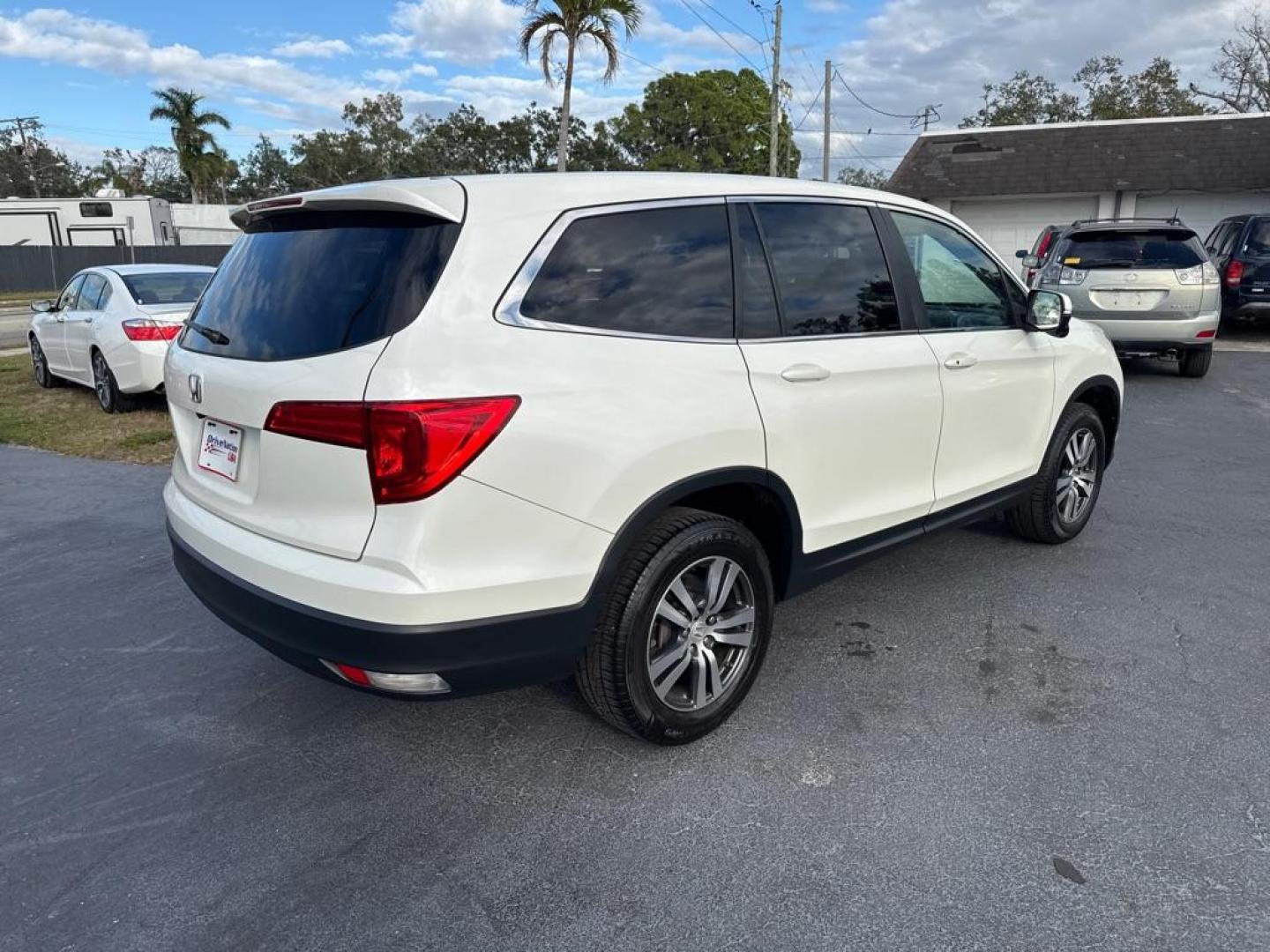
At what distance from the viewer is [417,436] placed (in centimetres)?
224

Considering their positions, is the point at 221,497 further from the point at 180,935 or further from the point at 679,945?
the point at 679,945

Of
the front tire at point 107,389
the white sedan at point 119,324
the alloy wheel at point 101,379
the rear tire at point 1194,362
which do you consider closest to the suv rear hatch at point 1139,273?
the rear tire at point 1194,362

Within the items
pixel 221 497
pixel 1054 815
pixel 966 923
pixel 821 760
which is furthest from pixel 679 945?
pixel 221 497

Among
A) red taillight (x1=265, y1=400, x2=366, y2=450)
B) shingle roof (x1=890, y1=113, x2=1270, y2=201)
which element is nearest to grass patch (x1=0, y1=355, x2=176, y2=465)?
red taillight (x1=265, y1=400, x2=366, y2=450)

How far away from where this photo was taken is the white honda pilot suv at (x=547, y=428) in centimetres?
230

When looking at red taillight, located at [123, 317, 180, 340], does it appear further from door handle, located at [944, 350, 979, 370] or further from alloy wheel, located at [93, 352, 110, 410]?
door handle, located at [944, 350, 979, 370]

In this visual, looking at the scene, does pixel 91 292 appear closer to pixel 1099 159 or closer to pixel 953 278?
pixel 953 278

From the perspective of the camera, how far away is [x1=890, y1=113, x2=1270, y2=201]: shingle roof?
78.0 feet

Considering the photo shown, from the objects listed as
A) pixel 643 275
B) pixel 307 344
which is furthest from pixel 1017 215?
pixel 307 344

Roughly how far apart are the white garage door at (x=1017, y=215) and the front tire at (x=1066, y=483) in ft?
74.2

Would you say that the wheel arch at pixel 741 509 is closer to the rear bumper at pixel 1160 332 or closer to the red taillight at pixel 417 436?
the red taillight at pixel 417 436

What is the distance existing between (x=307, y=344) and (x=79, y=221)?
122 ft

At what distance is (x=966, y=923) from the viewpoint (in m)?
2.19

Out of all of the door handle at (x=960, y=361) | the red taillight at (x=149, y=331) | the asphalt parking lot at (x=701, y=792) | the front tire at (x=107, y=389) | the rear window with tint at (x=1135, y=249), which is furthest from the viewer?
the rear window with tint at (x=1135, y=249)
